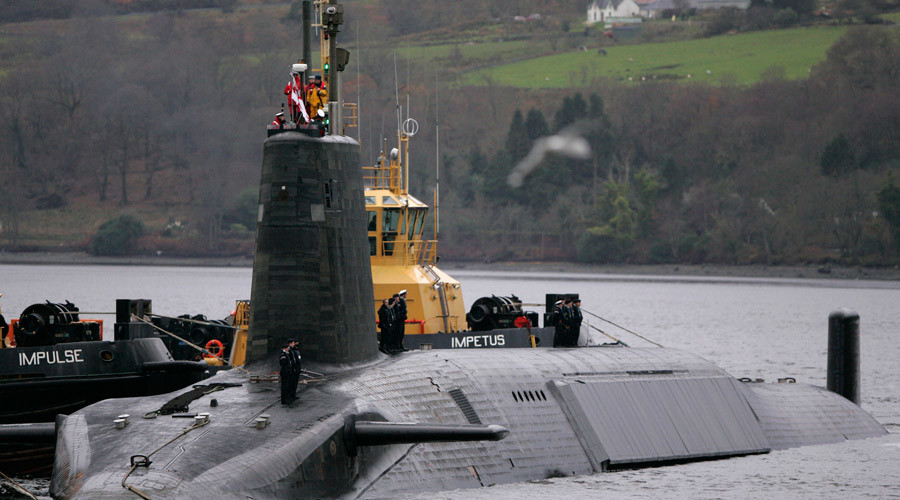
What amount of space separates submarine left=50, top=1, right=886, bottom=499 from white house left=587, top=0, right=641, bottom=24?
168m

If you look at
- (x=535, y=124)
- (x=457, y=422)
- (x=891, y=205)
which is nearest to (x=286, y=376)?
(x=457, y=422)

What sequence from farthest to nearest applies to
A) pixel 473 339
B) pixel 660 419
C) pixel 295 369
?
pixel 473 339
pixel 660 419
pixel 295 369

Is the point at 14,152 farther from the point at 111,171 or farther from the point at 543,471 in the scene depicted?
the point at 543,471

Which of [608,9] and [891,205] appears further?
[608,9]

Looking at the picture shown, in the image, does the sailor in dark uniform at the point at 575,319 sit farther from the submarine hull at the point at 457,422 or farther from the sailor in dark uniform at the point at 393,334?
the sailor in dark uniform at the point at 393,334

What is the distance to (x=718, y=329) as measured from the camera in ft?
269

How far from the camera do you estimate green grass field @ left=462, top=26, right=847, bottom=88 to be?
503 ft

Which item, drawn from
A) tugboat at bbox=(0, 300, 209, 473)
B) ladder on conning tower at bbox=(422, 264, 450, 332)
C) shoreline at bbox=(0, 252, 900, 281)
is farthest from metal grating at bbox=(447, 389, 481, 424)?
shoreline at bbox=(0, 252, 900, 281)

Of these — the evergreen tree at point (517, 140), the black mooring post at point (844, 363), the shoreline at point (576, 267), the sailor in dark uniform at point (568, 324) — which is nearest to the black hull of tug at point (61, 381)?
the sailor in dark uniform at point (568, 324)

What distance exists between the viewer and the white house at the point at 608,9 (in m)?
191

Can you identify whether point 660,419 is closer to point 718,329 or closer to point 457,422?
point 457,422

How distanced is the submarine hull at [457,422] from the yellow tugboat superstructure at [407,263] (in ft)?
21.0

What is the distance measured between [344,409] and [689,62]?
483ft

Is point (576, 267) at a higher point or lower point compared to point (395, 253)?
lower
